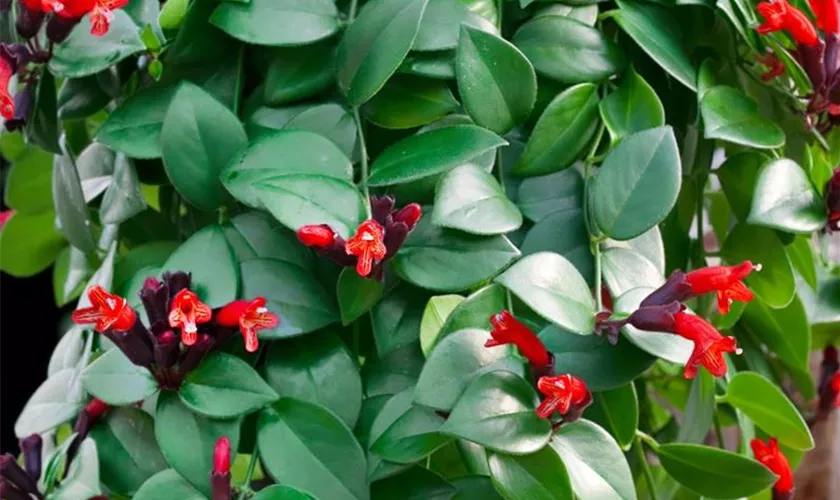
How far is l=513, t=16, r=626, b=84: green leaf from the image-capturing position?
52 centimetres

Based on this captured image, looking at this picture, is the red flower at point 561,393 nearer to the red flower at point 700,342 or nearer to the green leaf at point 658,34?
the red flower at point 700,342

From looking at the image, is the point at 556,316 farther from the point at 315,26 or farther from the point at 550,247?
the point at 315,26

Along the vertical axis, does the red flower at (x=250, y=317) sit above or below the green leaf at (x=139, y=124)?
below

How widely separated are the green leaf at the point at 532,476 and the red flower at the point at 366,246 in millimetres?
111

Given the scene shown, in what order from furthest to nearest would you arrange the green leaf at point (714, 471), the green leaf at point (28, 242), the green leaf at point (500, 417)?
the green leaf at point (28, 242) → the green leaf at point (714, 471) → the green leaf at point (500, 417)

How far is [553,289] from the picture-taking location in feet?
1.44

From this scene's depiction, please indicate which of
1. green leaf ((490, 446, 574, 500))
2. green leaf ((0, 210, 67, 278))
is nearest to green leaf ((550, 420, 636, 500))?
green leaf ((490, 446, 574, 500))

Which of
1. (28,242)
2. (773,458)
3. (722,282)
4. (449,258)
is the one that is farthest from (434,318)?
(28,242)

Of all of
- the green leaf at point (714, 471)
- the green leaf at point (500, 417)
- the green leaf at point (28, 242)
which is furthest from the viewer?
the green leaf at point (28, 242)

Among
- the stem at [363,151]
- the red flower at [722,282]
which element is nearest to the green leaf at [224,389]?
the stem at [363,151]

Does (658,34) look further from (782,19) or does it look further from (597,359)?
(597,359)

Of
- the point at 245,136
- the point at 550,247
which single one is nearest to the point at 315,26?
the point at 245,136

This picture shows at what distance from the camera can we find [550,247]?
50 cm

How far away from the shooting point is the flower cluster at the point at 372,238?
421mm
